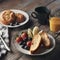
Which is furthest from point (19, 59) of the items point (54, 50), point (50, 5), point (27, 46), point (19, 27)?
point (50, 5)

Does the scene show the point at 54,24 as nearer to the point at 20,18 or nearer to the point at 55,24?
the point at 55,24

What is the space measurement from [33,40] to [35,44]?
44 millimetres

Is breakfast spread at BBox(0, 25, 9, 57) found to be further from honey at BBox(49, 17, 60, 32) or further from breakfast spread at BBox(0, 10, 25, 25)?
honey at BBox(49, 17, 60, 32)

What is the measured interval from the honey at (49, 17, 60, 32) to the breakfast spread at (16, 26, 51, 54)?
0.43 ft

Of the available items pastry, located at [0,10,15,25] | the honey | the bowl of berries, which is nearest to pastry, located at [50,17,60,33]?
the honey

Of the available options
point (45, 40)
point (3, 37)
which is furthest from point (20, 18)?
point (45, 40)

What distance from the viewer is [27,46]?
47.1 inches

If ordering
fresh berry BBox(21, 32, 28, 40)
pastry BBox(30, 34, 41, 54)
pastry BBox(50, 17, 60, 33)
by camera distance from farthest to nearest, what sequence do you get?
pastry BBox(50, 17, 60, 33) < fresh berry BBox(21, 32, 28, 40) < pastry BBox(30, 34, 41, 54)

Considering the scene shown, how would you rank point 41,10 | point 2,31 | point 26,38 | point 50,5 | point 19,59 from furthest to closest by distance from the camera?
point 50,5 < point 41,10 < point 2,31 < point 26,38 < point 19,59

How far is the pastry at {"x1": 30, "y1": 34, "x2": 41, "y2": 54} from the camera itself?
1.15 m

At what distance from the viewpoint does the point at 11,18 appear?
4.65ft

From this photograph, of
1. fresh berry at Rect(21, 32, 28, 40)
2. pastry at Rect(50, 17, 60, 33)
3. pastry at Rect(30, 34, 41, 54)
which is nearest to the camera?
pastry at Rect(30, 34, 41, 54)

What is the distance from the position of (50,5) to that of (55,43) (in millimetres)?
531

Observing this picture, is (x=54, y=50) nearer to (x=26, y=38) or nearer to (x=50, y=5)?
(x=26, y=38)
